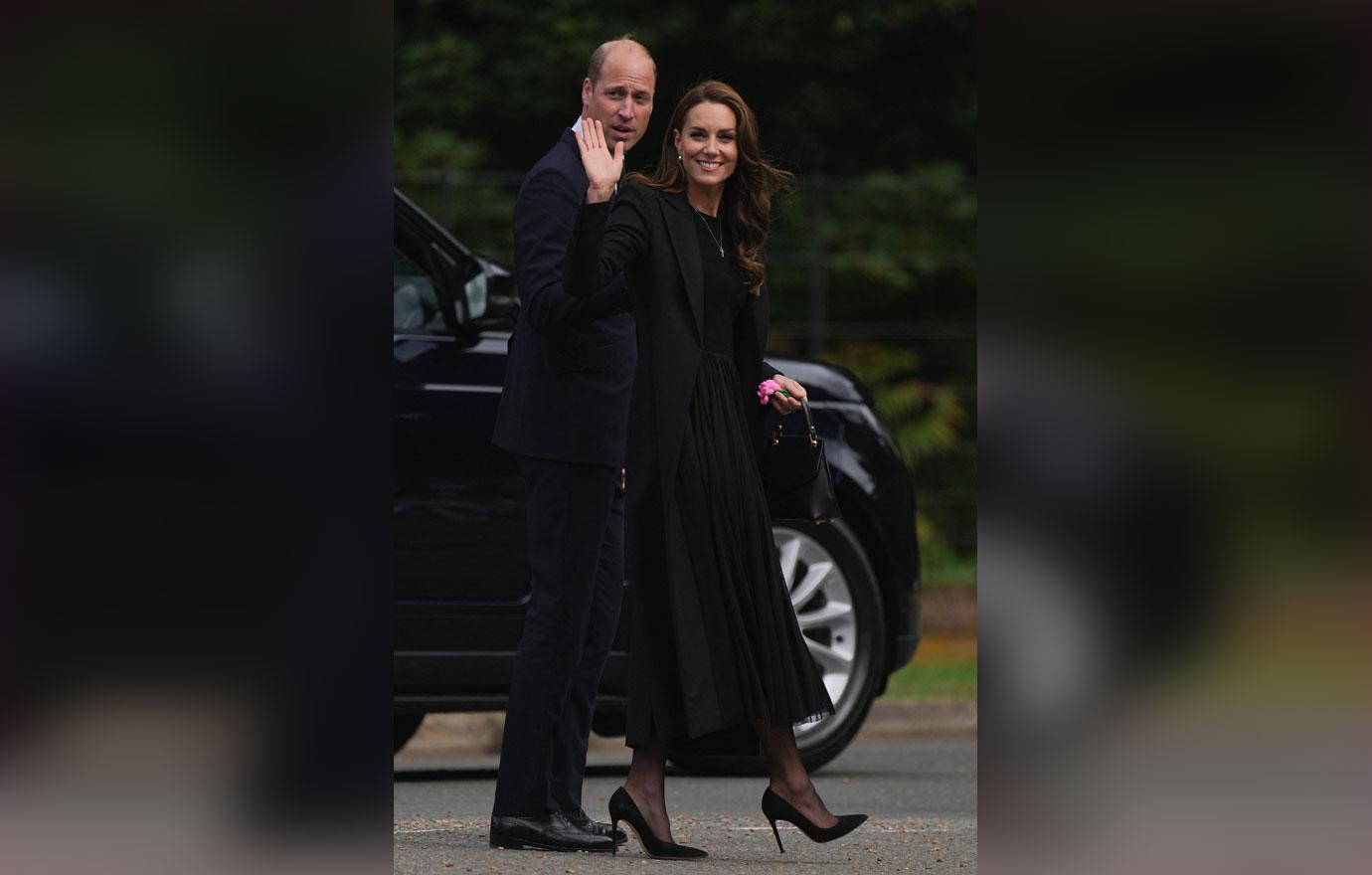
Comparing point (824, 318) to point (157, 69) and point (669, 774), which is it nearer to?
point (669, 774)

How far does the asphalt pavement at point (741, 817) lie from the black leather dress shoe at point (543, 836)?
1.5 inches

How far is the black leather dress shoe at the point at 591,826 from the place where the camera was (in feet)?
17.1

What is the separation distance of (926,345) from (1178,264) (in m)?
11.6

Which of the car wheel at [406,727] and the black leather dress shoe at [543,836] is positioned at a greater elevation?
the black leather dress shoe at [543,836]

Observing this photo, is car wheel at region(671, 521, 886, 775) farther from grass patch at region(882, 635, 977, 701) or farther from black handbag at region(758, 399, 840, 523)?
black handbag at region(758, 399, 840, 523)

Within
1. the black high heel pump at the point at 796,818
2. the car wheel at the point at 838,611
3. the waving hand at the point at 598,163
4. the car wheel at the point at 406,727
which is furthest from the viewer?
the car wheel at the point at 406,727

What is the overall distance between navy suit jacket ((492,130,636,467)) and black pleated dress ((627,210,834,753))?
9.4 inches

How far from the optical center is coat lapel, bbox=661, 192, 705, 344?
5.05 metres

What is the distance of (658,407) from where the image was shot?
5.07 m

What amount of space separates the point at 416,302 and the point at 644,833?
7.78ft

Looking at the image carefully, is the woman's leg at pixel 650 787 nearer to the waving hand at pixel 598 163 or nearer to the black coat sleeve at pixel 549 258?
the black coat sleeve at pixel 549 258

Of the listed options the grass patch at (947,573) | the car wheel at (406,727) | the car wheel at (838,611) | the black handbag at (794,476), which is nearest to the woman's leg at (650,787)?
the black handbag at (794,476)

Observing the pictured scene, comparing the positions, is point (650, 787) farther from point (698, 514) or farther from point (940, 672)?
point (940, 672)

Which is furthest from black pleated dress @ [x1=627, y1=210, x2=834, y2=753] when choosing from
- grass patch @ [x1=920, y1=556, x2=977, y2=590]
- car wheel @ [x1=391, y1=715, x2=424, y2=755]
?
grass patch @ [x1=920, y1=556, x2=977, y2=590]
